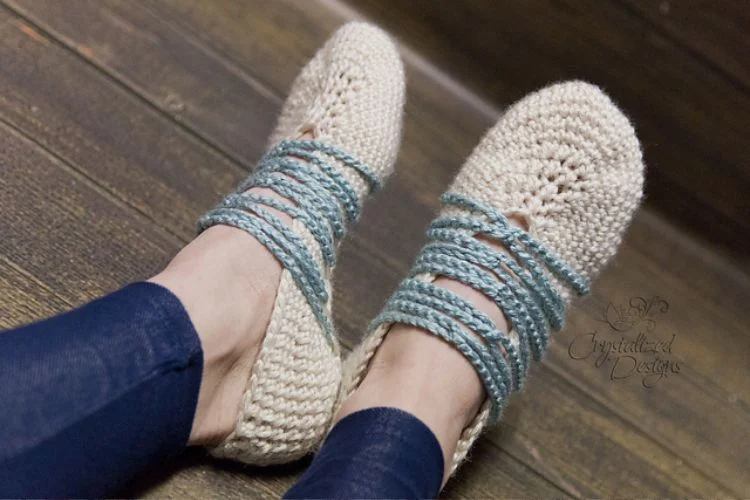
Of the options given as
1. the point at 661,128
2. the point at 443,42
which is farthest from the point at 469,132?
the point at 661,128

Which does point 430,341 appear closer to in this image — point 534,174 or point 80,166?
point 534,174

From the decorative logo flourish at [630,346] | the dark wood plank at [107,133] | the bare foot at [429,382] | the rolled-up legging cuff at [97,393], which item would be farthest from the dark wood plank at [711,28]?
the rolled-up legging cuff at [97,393]

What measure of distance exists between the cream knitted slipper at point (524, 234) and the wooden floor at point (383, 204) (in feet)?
0.39

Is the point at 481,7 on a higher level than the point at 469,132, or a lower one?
higher

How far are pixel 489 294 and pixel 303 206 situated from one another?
0.19 metres

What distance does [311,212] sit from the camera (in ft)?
2.10

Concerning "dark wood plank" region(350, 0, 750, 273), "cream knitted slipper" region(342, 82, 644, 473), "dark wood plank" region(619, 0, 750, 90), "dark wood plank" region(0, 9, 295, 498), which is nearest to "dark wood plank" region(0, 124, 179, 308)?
"dark wood plank" region(0, 9, 295, 498)

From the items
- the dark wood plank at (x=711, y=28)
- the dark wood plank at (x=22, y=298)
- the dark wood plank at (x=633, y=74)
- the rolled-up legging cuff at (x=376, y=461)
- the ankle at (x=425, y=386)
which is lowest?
the dark wood plank at (x=22, y=298)

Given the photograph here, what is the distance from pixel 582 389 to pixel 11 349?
1.90 feet

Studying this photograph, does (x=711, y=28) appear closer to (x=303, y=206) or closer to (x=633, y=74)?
(x=633, y=74)

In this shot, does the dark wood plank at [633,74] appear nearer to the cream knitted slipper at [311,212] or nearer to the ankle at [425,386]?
the cream knitted slipper at [311,212]

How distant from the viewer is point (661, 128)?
0.83 metres

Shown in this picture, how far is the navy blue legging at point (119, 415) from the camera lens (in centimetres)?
44

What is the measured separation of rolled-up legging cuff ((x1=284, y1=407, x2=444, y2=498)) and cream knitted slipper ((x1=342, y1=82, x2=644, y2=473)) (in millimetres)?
74
